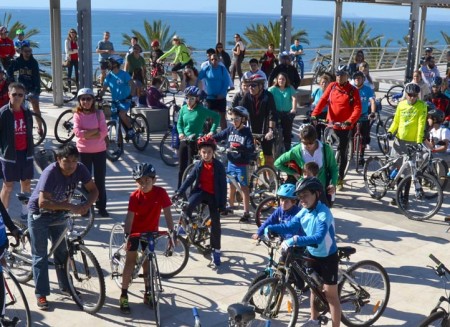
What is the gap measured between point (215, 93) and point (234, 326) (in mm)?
9147

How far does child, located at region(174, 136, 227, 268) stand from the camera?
7375mm

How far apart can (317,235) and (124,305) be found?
201 centimetres

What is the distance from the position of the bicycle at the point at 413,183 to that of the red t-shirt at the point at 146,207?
439 cm

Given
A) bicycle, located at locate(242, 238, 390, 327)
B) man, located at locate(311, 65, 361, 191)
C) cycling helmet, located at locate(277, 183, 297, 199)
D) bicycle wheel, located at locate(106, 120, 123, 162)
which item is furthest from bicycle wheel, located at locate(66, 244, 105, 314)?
bicycle wheel, located at locate(106, 120, 123, 162)

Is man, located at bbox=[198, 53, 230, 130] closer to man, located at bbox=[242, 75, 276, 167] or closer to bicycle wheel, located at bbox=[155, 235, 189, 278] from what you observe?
man, located at bbox=[242, 75, 276, 167]

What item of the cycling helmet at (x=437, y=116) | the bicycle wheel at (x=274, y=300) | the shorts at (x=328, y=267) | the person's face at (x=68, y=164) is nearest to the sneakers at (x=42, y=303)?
the person's face at (x=68, y=164)

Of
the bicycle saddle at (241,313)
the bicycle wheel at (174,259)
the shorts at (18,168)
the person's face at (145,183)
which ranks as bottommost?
the bicycle wheel at (174,259)

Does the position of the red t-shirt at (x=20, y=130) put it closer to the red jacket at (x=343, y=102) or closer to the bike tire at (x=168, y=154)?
the bike tire at (x=168, y=154)

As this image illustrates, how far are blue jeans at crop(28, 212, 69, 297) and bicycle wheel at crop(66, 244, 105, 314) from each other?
8 cm

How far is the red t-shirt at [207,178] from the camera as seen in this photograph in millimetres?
7434

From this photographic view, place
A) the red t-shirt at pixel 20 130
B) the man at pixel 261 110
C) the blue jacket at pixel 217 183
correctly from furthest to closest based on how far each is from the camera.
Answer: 1. the man at pixel 261 110
2. the red t-shirt at pixel 20 130
3. the blue jacket at pixel 217 183

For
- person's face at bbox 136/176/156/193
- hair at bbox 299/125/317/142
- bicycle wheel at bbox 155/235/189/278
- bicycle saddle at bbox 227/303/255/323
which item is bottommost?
bicycle wheel at bbox 155/235/189/278

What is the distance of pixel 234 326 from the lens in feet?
13.2

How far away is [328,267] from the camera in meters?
5.61
